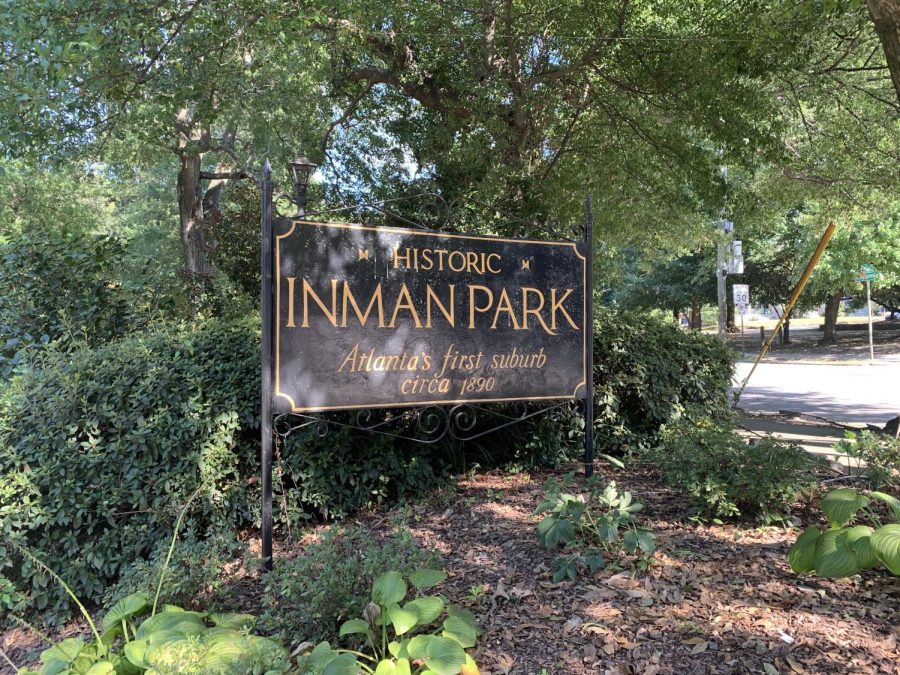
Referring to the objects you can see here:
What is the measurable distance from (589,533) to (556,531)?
294 millimetres

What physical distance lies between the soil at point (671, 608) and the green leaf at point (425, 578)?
0.34 meters

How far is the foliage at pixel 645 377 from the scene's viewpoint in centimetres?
562

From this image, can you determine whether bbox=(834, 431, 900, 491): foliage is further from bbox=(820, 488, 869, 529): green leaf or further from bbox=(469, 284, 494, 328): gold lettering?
bbox=(469, 284, 494, 328): gold lettering

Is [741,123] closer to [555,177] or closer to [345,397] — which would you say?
[555,177]

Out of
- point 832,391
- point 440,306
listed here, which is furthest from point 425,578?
point 832,391

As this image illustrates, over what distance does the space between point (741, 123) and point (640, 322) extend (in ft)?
10.5

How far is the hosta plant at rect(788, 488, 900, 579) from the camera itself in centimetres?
255

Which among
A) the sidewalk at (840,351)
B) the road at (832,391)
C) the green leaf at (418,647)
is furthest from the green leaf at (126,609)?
the sidewalk at (840,351)

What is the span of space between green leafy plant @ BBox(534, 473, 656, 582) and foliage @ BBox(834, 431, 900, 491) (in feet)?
5.57

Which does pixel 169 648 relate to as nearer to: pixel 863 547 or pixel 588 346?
pixel 863 547

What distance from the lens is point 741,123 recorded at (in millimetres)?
7316

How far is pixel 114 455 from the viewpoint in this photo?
3623 millimetres

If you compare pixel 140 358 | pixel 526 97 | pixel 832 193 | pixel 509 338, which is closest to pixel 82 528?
pixel 140 358

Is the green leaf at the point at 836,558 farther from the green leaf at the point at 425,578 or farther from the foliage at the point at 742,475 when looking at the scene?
the green leaf at the point at 425,578
